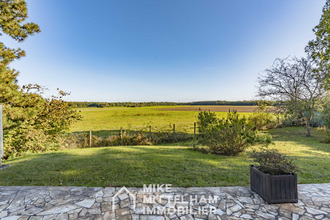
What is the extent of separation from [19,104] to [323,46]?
57.4ft

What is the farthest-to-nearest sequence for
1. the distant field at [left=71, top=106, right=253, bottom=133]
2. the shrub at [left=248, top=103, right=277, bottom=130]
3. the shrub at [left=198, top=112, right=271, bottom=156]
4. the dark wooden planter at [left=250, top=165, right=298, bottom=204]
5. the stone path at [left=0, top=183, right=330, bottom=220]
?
the distant field at [left=71, top=106, right=253, bottom=133]
the shrub at [left=248, top=103, right=277, bottom=130]
the shrub at [left=198, top=112, right=271, bottom=156]
the dark wooden planter at [left=250, top=165, right=298, bottom=204]
the stone path at [left=0, top=183, right=330, bottom=220]

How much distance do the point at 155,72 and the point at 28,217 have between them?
16841 mm

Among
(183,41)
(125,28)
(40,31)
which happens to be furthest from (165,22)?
(40,31)

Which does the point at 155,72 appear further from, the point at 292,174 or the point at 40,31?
the point at 292,174

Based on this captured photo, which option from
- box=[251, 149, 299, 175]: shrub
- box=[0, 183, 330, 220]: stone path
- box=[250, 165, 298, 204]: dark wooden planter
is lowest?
box=[0, 183, 330, 220]: stone path

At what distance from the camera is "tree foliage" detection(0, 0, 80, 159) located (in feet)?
20.4

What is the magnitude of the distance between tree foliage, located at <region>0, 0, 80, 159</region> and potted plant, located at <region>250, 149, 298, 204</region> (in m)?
9.15

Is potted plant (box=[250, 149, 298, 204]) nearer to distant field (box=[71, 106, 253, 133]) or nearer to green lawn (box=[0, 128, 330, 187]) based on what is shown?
green lawn (box=[0, 128, 330, 187])

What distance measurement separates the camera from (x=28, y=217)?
7.84 feet

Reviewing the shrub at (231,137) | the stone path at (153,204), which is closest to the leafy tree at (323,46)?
the shrub at (231,137)

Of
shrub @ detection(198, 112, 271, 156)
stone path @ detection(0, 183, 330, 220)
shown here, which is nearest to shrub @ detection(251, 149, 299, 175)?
stone path @ detection(0, 183, 330, 220)

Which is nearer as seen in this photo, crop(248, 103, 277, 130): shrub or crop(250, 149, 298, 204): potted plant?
crop(250, 149, 298, 204): potted plant

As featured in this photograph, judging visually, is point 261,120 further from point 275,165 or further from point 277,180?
point 277,180

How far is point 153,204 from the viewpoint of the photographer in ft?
9.00
